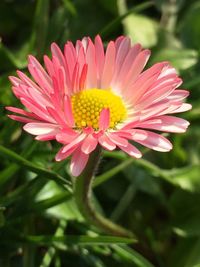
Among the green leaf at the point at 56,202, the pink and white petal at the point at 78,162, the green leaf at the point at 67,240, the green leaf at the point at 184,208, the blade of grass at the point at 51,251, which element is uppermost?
the pink and white petal at the point at 78,162

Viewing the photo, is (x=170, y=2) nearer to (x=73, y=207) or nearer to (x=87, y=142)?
(x=73, y=207)

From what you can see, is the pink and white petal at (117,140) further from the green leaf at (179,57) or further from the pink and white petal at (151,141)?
the green leaf at (179,57)

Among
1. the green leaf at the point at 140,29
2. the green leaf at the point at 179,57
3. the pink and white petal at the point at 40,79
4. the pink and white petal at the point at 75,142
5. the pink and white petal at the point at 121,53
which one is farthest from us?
the green leaf at the point at 140,29

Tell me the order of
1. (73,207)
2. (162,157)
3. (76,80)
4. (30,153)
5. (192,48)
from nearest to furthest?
1. (76,80)
2. (30,153)
3. (73,207)
4. (162,157)
5. (192,48)

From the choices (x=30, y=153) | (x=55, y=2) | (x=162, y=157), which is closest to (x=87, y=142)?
(x=30, y=153)

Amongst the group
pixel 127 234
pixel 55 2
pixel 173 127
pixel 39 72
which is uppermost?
pixel 55 2

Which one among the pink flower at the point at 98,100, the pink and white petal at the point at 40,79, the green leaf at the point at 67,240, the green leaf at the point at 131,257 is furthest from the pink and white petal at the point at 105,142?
the green leaf at the point at 131,257

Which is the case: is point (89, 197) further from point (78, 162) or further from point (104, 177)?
point (78, 162)
